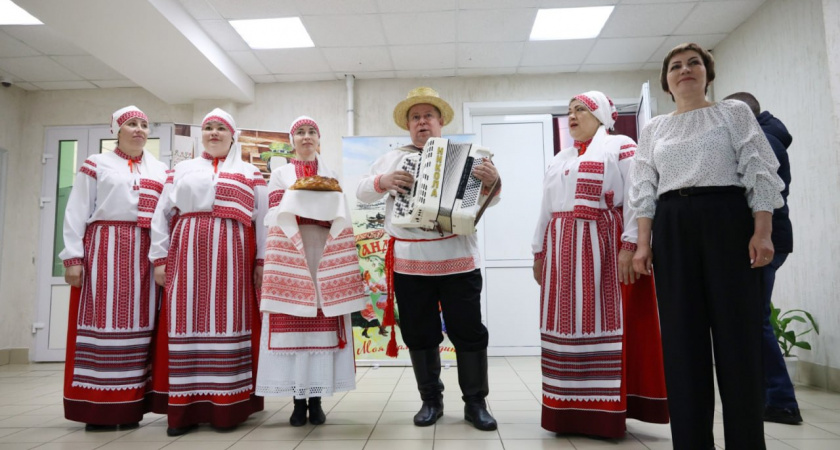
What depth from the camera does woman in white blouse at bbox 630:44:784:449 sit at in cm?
168

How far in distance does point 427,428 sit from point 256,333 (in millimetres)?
1054

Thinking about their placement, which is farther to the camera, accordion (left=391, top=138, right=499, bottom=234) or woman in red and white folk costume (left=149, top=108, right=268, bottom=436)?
woman in red and white folk costume (left=149, top=108, right=268, bottom=436)

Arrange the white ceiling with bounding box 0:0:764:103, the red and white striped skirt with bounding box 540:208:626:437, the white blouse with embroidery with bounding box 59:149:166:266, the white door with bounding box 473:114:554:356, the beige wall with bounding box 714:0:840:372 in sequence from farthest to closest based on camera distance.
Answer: the white door with bounding box 473:114:554:356
the white ceiling with bounding box 0:0:764:103
the beige wall with bounding box 714:0:840:372
the white blouse with embroidery with bounding box 59:149:166:266
the red and white striped skirt with bounding box 540:208:626:437

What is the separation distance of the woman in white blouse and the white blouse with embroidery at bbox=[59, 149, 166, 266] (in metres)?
2.64

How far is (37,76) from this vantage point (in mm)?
5785

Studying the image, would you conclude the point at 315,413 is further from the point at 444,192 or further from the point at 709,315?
the point at 709,315

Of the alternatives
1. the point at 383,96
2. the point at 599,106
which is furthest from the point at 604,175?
the point at 383,96

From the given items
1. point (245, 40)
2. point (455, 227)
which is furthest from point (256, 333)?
point (245, 40)

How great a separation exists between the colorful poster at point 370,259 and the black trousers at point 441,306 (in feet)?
7.40

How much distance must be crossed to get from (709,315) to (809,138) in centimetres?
303

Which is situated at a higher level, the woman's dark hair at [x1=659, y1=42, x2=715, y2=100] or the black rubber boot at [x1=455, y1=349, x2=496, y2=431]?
the woman's dark hair at [x1=659, y1=42, x2=715, y2=100]

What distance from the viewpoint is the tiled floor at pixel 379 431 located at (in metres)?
2.41

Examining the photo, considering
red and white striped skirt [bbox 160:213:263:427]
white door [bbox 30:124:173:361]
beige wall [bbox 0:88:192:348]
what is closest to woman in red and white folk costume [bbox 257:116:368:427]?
red and white striped skirt [bbox 160:213:263:427]

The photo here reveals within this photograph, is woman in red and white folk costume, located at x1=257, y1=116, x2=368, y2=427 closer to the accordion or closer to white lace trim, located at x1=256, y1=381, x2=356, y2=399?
white lace trim, located at x1=256, y1=381, x2=356, y2=399
